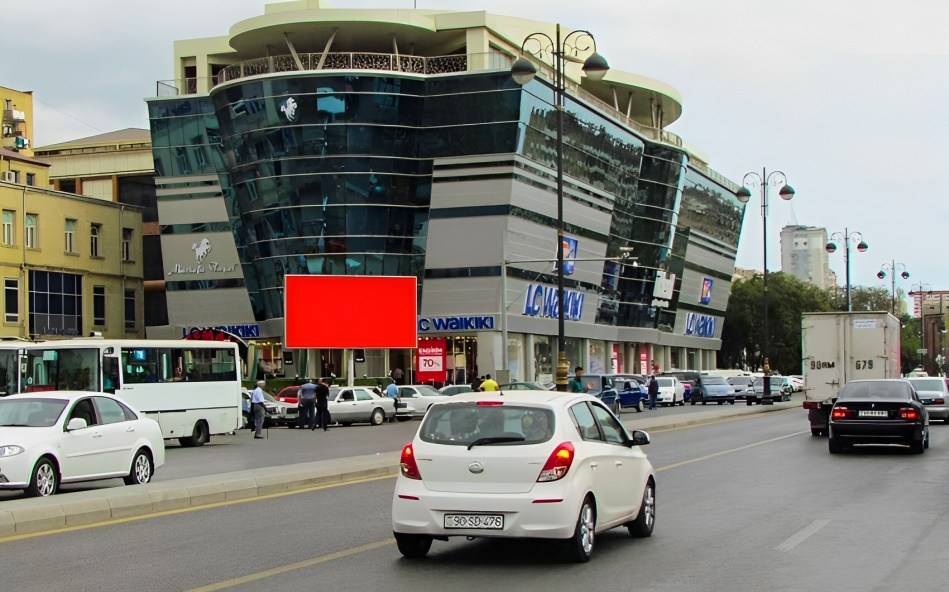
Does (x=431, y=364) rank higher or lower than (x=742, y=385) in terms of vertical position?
higher

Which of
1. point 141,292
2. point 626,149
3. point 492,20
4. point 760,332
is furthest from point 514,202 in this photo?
point 760,332

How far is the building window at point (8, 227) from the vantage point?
65.6m

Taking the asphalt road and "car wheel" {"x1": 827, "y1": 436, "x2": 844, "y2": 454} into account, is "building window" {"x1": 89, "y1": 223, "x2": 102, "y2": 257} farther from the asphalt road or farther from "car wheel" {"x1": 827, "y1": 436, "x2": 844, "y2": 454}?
the asphalt road

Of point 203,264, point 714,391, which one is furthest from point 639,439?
point 203,264

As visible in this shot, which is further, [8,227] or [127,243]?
[127,243]

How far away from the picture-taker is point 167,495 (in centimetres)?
1633

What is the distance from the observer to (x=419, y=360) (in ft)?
205

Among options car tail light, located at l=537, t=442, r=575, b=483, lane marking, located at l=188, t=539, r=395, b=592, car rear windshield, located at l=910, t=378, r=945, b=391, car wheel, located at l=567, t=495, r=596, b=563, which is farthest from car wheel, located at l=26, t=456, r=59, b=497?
car rear windshield, located at l=910, t=378, r=945, b=391

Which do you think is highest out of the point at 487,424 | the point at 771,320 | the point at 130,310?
the point at 130,310

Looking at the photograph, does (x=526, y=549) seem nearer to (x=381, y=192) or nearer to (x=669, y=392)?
(x=669, y=392)

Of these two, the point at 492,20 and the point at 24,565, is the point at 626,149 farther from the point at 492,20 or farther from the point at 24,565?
the point at 24,565

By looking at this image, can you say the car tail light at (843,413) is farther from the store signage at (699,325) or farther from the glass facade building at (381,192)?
the store signage at (699,325)

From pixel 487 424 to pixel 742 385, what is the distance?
6015cm

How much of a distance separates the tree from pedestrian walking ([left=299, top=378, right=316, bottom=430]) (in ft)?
247
